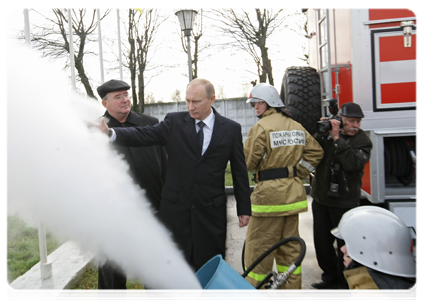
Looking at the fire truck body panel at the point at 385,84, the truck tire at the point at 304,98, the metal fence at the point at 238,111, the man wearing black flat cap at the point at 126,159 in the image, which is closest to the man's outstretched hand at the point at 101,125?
the man wearing black flat cap at the point at 126,159

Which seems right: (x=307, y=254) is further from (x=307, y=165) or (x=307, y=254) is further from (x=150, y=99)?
(x=150, y=99)

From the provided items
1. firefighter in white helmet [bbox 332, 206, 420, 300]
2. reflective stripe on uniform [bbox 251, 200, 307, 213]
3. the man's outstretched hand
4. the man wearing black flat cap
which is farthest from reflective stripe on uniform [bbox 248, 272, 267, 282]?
the man's outstretched hand

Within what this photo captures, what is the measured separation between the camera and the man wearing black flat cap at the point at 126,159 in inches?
118

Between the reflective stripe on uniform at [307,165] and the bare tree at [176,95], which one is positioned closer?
the reflective stripe on uniform at [307,165]

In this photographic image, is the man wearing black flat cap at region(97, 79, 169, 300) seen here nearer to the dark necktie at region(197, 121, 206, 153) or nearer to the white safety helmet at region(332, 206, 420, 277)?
the dark necktie at region(197, 121, 206, 153)

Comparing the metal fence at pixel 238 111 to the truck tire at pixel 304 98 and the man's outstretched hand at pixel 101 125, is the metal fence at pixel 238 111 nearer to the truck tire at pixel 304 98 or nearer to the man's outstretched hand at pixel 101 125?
the truck tire at pixel 304 98

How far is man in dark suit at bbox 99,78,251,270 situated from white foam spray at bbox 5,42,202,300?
1.53 ft

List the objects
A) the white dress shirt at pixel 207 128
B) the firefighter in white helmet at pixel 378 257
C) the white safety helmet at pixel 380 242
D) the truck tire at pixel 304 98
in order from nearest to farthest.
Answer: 1. the firefighter in white helmet at pixel 378 257
2. the white safety helmet at pixel 380 242
3. the white dress shirt at pixel 207 128
4. the truck tire at pixel 304 98

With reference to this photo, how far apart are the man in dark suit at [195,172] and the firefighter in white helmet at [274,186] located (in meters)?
0.62

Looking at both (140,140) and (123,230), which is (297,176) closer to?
(140,140)

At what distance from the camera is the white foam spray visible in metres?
1.93

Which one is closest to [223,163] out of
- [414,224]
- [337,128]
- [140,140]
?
[140,140]

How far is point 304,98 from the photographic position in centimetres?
460

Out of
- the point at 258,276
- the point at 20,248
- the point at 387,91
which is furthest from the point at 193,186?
the point at 20,248
